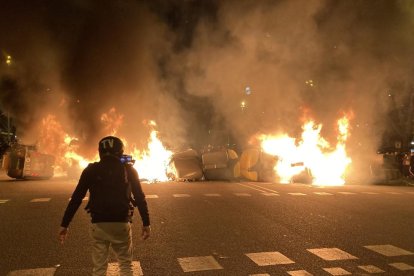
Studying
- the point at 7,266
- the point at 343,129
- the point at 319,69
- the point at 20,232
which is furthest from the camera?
the point at 319,69

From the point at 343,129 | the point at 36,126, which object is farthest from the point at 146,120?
the point at 343,129

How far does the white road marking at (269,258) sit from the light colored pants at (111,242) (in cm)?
213

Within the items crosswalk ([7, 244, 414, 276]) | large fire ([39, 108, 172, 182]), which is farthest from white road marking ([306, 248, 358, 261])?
large fire ([39, 108, 172, 182])

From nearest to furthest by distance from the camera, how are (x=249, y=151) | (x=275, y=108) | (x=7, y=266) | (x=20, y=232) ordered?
(x=7, y=266)
(x=20, y=232)
(x=249, y=151)
(x=275, y=108)

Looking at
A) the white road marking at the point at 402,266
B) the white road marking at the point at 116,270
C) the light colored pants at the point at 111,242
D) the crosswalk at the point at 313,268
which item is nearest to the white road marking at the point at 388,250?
the crosswalk at the point at 313,268

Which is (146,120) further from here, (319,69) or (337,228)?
(337,228)

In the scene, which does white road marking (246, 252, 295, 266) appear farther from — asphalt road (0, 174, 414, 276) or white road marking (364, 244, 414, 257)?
white road marking (364, 244, 414, 257)

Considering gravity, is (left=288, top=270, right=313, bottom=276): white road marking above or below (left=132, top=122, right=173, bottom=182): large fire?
below

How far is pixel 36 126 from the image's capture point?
2589 centimetres

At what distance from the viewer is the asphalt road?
537cm

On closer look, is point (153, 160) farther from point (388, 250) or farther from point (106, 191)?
point (106, 191)

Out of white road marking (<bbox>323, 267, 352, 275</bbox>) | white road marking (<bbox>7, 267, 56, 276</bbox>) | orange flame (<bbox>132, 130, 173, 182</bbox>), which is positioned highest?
orange flame (<bbox>132, 130, 173, 182</bbox>)

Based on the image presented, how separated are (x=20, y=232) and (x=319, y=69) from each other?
19.7 meters

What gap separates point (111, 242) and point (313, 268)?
9.03 ft
